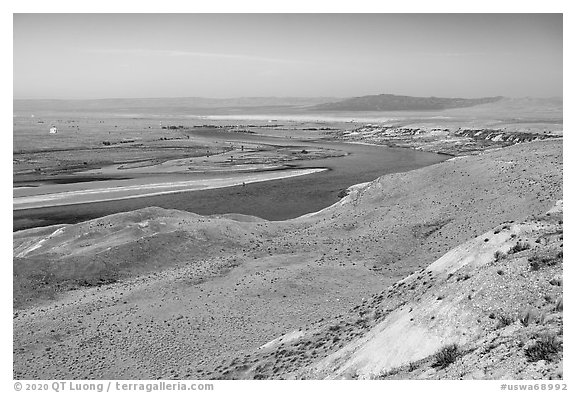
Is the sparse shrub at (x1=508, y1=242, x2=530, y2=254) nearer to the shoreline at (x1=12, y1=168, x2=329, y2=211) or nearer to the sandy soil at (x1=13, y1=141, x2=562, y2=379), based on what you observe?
the sandy soil at (x1=13, y1=141, x2=562, y2=379)

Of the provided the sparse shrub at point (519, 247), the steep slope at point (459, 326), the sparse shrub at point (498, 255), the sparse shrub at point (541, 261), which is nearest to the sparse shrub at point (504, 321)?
the steep slope at point (459, 326)

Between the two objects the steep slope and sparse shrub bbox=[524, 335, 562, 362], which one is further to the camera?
the steep slope

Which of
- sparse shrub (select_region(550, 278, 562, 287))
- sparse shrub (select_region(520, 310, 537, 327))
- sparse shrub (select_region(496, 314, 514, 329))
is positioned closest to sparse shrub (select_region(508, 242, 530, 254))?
sparse shrub (select_region(550, 278, 562, 287))

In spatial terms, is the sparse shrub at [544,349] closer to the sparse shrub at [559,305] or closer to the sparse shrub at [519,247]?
the sparse shrub at [559,305]

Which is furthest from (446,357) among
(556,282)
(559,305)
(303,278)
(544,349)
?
(303,278)

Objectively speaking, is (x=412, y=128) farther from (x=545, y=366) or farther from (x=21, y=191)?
(x=545, y=366)

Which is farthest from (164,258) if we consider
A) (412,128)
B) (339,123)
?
(339,123)
